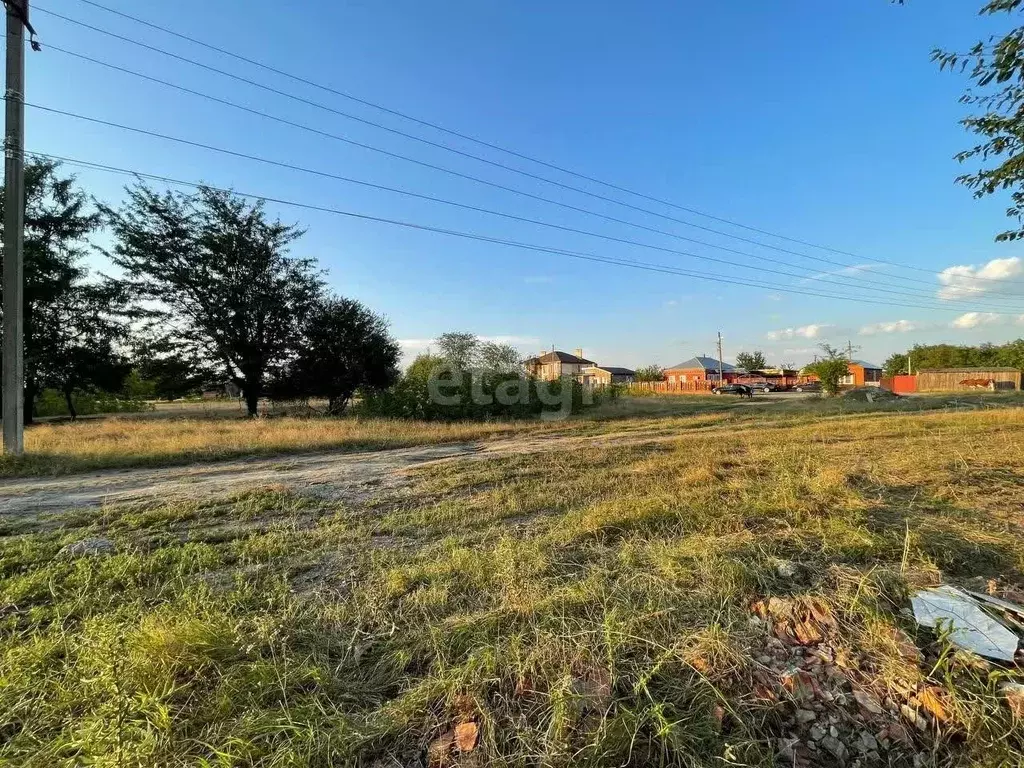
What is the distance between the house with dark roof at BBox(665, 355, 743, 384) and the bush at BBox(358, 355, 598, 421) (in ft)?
167

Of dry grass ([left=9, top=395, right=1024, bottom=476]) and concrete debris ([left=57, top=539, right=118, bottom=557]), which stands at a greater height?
dry grass ([left=9, top=395, right=1024, bottom=476])

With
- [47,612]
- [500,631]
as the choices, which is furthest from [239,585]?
[500,631]

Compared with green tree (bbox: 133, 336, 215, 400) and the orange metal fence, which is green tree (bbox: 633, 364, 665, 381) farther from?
green tree (bbox: 133, 336, 215, 400)

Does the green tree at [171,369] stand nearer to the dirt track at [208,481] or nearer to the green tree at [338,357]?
the green tree at [338,357]

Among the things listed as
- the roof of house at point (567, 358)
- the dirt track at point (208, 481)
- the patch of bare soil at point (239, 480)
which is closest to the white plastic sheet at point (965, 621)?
the patch of bare soil at point (239, 480)

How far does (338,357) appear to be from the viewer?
18891mm

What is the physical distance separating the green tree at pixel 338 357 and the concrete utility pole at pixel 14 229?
10.9m

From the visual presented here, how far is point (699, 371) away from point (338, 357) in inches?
2308

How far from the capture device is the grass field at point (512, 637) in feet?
4.92

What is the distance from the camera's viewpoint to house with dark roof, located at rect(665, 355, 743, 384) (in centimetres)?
6456

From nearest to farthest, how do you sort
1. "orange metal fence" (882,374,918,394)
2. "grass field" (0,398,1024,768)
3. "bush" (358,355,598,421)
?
"grass field" (0,398,1024,768)
"bush" (358,355,598,421)
"orange metal fence" (882,374,918,394)

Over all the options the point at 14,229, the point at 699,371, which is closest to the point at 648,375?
the point at 699,371

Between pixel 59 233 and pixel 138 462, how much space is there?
672 inches

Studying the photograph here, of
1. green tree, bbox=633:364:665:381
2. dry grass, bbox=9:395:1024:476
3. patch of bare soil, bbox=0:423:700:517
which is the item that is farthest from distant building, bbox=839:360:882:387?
patch of bare soil, bbox=0:423:700:517
